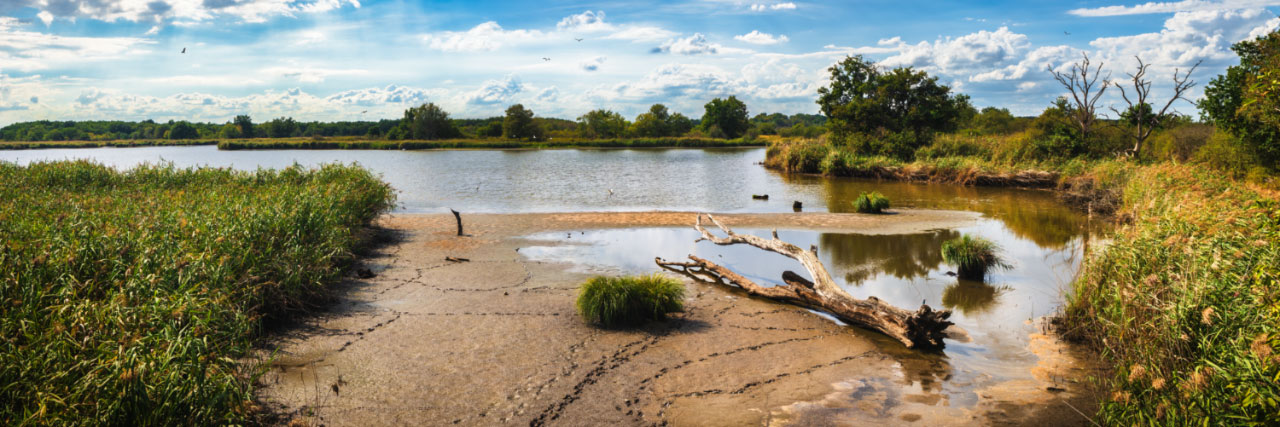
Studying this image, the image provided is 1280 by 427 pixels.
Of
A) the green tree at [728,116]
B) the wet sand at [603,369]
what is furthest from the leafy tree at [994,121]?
the wet sand at [603,369]

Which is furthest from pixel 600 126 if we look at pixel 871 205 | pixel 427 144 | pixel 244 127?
pixel 871 205

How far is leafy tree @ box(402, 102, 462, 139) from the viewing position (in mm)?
115500

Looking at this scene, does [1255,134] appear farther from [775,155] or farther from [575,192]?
[775,155]

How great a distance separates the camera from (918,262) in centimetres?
1401

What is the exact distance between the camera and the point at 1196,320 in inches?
223

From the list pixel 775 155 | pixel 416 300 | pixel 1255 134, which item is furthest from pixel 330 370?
pixel 775 155

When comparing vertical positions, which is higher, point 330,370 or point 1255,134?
point 1255,134

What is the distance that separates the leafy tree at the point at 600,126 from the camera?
12671 centimetres

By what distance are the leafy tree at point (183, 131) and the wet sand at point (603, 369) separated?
5693 inches

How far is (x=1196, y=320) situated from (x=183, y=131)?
155780 millimetres

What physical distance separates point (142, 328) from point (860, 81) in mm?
49992

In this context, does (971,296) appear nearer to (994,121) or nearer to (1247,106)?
(1247,106)

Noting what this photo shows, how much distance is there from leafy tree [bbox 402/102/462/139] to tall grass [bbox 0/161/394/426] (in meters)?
105

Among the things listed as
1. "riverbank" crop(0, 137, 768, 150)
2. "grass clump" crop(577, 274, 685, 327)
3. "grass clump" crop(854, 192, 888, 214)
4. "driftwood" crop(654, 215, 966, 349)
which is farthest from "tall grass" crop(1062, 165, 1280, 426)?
"riverbank" crop(0, 137, 768, 150)
